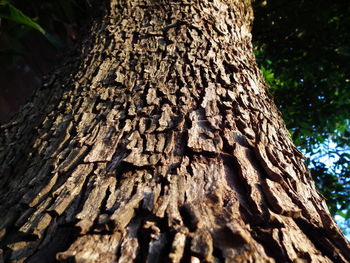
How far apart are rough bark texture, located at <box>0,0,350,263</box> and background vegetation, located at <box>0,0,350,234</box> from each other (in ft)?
5.28

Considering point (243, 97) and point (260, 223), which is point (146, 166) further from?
point (243, 97)

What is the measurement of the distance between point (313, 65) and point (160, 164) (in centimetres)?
290

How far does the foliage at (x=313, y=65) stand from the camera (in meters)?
2.96

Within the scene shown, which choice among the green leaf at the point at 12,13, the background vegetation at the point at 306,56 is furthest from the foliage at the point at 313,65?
the green leaf at the point at 12,13

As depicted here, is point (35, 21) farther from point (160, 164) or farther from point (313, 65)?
point (313, 65)

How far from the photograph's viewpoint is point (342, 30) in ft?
10.2

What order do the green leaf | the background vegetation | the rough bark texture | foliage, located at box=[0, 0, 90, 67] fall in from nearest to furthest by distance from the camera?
1. the rough bark texture
2. the green leaf
3. foliage, located at box=[0, 0, 90, 67]
4. the background vegetation

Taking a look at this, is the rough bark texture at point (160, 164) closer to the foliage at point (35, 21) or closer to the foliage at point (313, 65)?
the foliage at point (35, 21)

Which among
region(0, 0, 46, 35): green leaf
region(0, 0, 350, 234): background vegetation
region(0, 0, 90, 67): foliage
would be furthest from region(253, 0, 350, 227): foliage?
region(0, 0, 46, 35): green leaf

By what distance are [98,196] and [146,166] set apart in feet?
0.45

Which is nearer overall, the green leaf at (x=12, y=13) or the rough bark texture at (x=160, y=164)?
the rough bark texture at (x=160, y=164)

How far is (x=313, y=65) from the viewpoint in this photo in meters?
3.13

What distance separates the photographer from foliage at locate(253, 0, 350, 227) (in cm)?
296

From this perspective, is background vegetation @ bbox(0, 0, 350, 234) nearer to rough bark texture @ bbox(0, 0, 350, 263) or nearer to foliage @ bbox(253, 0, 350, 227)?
foliage @ bbox(253, 0, 350, 227)
